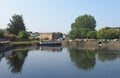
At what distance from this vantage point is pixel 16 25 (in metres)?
101

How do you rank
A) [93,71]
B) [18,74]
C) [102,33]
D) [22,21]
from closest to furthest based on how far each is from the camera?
[18,74]
[93,71]
[102,33]
[22,21]

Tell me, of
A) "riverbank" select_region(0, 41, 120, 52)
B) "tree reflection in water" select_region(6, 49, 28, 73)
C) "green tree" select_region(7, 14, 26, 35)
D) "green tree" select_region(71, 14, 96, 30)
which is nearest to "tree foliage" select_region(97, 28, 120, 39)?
"riverbank" select_region(0, 41, 120, 52)

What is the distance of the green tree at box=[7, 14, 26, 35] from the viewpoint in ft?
329

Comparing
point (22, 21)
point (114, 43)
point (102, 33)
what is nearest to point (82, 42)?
point (102, 33)

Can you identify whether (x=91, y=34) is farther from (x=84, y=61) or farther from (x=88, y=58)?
(x=84, y=61)

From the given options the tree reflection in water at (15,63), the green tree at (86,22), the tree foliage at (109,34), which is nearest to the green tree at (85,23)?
the green tree at (86,22)

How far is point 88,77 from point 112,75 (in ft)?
8.72

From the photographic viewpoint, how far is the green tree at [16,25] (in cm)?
10019

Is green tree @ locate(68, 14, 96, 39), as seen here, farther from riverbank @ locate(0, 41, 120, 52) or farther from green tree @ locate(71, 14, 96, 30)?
riverbank @ locate(0, 41, 120, 52)

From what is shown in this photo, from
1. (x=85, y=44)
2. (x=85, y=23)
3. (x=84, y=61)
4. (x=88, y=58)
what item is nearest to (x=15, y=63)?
(x=84, y=61)

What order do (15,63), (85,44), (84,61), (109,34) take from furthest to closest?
(85,44), (109,34), (84,61), (15,63)

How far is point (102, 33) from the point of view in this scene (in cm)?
9650

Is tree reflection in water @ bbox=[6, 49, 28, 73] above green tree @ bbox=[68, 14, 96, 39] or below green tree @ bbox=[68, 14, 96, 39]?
below

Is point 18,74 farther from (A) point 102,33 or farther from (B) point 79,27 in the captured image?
(B) point 79,27
